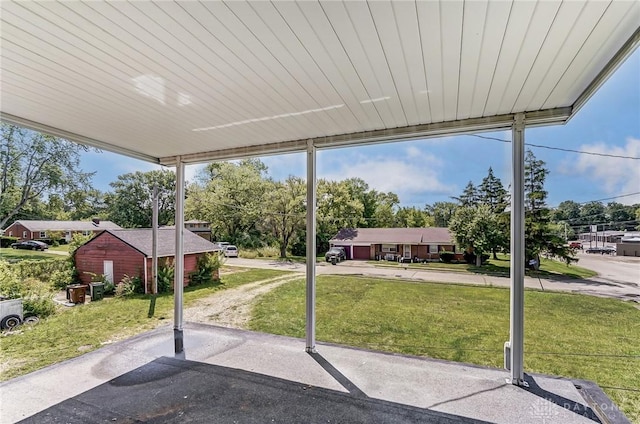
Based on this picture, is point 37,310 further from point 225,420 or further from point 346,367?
point 346,367

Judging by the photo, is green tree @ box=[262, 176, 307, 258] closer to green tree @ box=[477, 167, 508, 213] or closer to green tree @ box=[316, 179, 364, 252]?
green tree @ box=[316, 179, 364, 252]

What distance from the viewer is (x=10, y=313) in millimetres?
3133

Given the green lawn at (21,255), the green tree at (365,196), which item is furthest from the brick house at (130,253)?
the green tree at (365,196)

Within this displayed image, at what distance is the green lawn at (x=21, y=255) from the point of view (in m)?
3.08

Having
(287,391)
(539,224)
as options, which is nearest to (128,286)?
(287,391)

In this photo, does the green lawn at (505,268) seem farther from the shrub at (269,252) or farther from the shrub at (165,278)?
the shrub at (165,278)

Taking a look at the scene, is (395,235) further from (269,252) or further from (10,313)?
(10,313)

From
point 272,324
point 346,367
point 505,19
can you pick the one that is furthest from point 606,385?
point 272,324

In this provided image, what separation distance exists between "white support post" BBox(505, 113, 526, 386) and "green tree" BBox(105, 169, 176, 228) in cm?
395

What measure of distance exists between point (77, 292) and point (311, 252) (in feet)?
9.50

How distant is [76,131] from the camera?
9.37 ft

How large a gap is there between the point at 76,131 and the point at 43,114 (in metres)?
0.44

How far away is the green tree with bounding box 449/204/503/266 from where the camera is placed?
330cm

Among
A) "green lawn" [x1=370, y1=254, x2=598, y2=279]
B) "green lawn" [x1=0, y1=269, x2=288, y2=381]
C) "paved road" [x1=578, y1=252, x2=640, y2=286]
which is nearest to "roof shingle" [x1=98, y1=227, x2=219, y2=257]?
"green lawn" [x1=0, y1=269, x2=288, y2=381]
